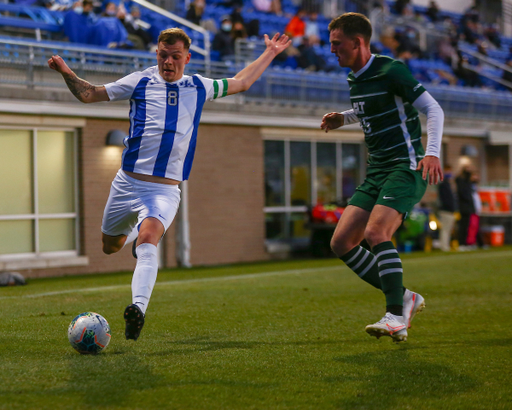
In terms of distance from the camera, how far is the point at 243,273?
13.6 meters

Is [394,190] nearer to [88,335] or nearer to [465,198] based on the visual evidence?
[88,335]

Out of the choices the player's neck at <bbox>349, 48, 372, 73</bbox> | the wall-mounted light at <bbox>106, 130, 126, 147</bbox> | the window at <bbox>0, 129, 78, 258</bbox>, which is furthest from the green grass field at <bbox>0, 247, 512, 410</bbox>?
the wall-mounted light at <bbox>106, 130, 126, 147</bbox>

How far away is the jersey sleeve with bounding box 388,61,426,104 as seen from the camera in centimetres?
555

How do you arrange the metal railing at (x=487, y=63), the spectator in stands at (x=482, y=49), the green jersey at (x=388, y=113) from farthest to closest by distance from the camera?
the spectator in stands at (x=482, y=49), the metal railing at (x=487, y=63), the green jersey at (x=388, y=113)

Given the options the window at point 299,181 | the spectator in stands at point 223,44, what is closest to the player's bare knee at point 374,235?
the window at point 299,181

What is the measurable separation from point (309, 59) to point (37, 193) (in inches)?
381

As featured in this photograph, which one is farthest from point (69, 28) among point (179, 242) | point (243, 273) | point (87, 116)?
point (243, 273)

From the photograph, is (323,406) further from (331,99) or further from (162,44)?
(331,99)

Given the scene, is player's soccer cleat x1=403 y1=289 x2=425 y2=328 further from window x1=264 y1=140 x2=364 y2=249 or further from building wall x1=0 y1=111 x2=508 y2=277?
window x1=264 y1=140 x2=364 y2=249

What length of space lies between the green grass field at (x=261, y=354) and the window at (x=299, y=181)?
27.3ft

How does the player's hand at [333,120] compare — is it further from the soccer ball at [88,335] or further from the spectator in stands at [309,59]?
the spectator in stands at [309,59]

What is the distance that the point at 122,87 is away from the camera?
5.71m

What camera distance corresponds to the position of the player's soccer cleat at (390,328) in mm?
5176

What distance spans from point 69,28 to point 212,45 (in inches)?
161
